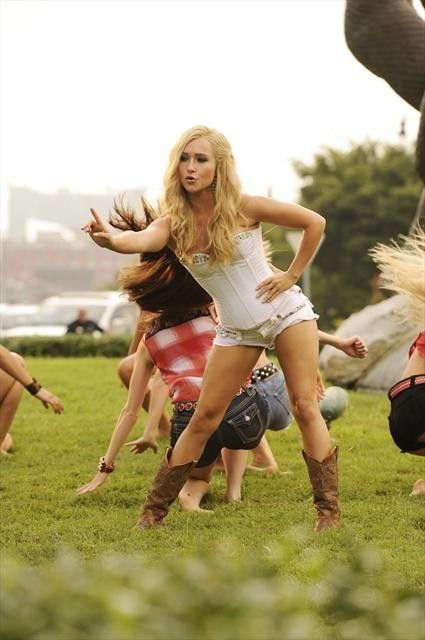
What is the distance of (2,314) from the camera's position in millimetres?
31938

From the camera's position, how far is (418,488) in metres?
7.67

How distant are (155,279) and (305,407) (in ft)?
4.38

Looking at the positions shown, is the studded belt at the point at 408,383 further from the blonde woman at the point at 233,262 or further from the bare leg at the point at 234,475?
the bare leg at the point at 234,475

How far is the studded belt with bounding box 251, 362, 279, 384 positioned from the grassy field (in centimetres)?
67

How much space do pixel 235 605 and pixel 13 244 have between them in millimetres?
197835

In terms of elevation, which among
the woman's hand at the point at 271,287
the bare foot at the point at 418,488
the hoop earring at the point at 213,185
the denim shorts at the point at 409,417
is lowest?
the bare foot at the point at 418,488

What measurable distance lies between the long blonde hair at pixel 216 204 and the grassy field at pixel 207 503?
1.33 m

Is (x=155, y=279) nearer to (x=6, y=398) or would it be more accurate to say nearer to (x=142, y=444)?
(x=142, y=444)

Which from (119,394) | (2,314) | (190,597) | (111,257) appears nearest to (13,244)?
(111,257)

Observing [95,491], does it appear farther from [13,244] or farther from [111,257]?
[13,244]

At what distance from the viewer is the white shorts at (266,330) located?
6.20 m

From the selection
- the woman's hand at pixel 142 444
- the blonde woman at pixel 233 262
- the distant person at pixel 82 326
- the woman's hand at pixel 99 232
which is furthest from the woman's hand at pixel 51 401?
the distant person at pixel 82 326

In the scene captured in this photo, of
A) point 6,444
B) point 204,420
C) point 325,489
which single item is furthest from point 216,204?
point 6,444

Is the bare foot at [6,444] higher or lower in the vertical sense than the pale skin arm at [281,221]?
lower
